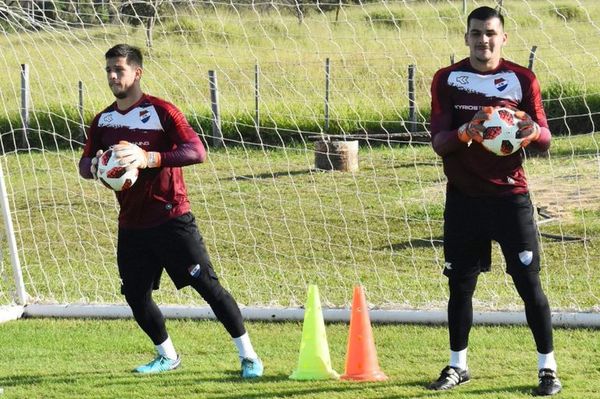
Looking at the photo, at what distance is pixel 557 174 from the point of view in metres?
13.0

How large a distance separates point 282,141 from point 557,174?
352cm

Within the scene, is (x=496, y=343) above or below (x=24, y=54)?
below

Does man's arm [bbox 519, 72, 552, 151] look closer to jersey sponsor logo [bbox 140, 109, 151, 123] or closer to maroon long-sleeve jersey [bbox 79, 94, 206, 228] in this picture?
maroon long-sleeve jersey [bbox 79, 94, 206, 228]

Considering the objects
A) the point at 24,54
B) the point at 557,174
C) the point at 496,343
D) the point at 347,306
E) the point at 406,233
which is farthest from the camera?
the point at 557,174

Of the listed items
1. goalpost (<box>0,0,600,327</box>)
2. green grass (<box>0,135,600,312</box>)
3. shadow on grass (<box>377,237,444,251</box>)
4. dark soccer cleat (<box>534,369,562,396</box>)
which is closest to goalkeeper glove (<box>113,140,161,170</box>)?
goalpost (<box>0,0,600,327</box>)

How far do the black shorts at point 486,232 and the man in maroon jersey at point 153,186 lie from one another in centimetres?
136

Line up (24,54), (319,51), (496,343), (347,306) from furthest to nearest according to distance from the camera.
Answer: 1. (24,54)
2. (319,51)
3. (347,306)
4. (496,343)

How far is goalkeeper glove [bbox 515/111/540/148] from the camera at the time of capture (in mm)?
5594

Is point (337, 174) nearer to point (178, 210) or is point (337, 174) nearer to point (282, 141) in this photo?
point (282, 141)

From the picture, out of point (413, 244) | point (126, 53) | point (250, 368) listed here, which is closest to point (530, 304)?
point (250, 368)

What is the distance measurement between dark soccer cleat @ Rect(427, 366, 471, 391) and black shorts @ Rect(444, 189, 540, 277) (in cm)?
53

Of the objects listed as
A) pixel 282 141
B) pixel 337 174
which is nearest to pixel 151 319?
pixel 282 141

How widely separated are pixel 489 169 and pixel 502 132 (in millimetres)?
349

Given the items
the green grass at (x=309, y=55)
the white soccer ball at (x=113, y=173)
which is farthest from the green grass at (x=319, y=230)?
the white soccer ball at (x=113, y=173)
